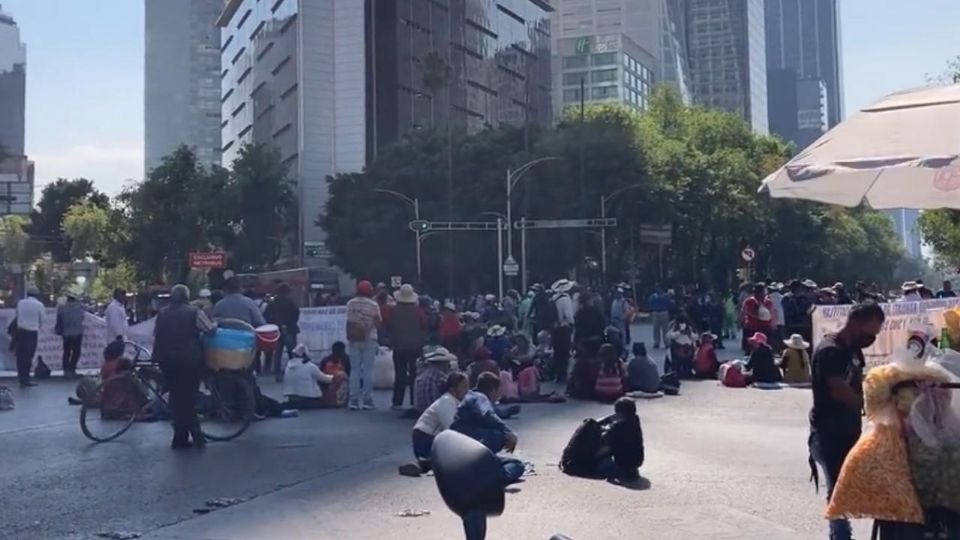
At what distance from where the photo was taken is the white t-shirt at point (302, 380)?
18.1 meters

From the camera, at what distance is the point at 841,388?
23.1 ft

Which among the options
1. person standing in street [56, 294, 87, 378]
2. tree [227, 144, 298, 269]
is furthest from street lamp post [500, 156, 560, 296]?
person standing in street [56, 294, 87, 378]

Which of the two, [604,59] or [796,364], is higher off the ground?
[604,59]

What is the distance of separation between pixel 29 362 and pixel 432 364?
11.1 metres

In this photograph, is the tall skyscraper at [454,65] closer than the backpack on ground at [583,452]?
No

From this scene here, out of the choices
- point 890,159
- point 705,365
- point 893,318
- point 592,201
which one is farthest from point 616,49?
point 890,159

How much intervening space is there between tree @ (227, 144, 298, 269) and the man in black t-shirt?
7371 centimetres

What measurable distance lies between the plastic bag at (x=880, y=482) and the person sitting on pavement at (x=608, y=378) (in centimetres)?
1317

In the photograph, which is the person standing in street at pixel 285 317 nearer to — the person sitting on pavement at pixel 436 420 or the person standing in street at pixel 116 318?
the person standing in street at pixel 116 318

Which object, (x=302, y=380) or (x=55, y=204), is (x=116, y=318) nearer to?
(x=302, y=380)

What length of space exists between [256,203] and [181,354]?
68.7 metres

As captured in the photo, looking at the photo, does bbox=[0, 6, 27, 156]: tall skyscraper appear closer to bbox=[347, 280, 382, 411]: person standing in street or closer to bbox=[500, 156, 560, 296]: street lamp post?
bbox=[500, 156, 560, 296]: street lamp post

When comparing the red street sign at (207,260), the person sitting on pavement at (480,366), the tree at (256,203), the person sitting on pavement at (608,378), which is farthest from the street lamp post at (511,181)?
the person sitting on pavement at (480,366)

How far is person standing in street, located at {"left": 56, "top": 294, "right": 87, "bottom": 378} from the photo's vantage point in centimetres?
2470
